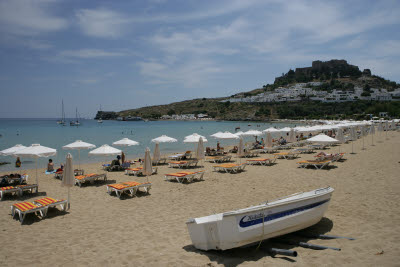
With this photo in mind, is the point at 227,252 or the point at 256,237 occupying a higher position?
the point at 256,237

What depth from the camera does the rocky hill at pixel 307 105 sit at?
99562 mm

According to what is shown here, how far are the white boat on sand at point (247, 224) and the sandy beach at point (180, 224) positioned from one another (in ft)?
0.96

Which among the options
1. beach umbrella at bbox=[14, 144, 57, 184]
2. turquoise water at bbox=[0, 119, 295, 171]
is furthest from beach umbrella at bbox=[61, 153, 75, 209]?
turquoise water at bbox=[0, 119, 295, 171]

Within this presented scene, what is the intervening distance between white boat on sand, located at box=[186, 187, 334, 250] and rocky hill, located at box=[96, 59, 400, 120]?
85.8 m

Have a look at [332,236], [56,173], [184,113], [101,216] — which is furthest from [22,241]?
[184,113]

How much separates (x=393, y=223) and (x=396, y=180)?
16.0 ft

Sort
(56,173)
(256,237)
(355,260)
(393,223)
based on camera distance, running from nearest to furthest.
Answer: (355,260), (256,237), (393,223), (56,173)

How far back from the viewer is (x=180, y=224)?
6113 millimetres

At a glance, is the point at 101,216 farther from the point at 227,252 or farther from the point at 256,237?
the point at 256,237

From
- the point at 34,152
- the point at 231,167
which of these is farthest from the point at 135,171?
the point at 231,167

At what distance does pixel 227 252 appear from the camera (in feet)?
15.7

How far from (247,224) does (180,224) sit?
2.13m

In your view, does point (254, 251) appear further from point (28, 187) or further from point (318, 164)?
point (318, 164)

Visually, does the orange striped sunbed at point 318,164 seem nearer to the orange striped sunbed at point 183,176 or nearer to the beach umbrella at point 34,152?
the orange striped sunbed at point 183,176
